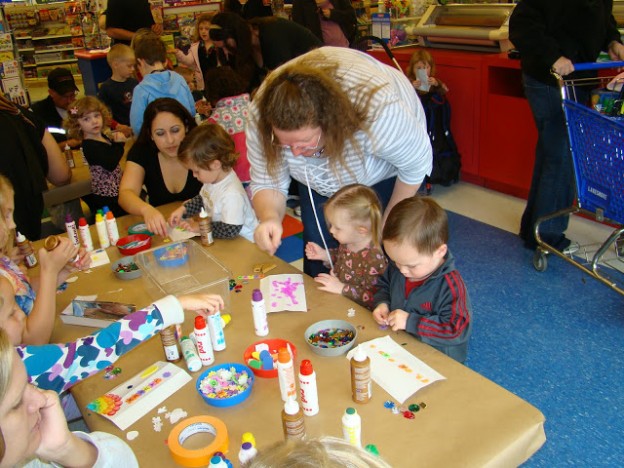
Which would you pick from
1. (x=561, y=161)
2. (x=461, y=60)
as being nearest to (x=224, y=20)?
(x=461, y=60)

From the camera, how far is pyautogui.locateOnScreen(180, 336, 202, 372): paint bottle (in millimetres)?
1569

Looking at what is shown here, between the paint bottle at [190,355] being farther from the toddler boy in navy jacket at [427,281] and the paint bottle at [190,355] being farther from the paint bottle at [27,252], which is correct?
the paint bottle at [27,252]

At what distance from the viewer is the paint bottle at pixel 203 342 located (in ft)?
5.01

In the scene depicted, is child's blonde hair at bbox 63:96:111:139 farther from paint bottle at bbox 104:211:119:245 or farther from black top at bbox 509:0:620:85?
black top at bbox 509:0:620:85

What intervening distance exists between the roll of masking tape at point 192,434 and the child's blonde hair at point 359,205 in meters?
0.90

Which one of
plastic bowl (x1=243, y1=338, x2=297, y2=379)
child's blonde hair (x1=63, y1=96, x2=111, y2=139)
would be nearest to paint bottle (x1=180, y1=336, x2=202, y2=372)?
plastic bowl (x1=243, y1=338, x2=297, y2=379)

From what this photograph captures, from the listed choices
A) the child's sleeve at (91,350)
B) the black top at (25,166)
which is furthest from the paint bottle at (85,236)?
the child's sleeve at (91,350)

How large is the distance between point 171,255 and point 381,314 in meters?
0.96

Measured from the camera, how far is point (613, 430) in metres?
2.16

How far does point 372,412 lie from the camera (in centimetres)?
133

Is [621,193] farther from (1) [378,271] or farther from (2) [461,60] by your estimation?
(2) [461,60]

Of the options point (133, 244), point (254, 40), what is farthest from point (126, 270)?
point (254, 40)

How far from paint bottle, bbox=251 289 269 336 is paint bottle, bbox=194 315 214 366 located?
0.15 meters

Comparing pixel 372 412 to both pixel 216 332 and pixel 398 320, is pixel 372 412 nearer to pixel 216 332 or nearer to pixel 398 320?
pixel 398 320
